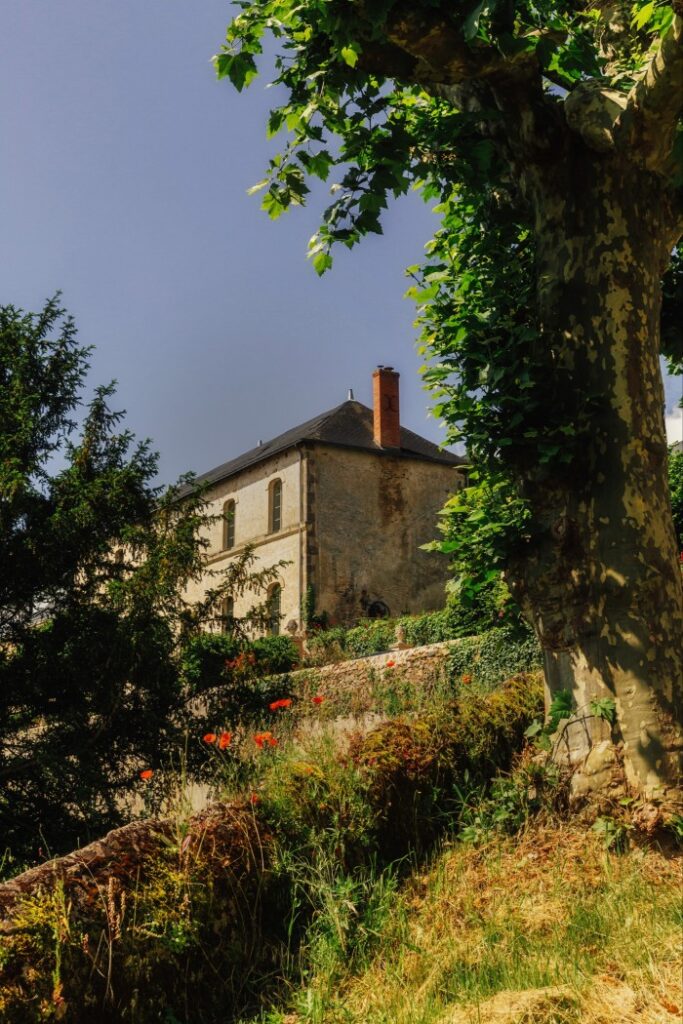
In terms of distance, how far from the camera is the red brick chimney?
3183 cm

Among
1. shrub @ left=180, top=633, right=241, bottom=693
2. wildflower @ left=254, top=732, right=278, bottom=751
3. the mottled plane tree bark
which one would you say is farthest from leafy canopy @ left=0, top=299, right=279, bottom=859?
the mottled plane tree bark

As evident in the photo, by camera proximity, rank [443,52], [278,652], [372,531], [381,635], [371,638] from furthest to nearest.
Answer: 1. [372,531]
2. [371,638]
3. [278,652]
4. [381,635]
5. [443,52]

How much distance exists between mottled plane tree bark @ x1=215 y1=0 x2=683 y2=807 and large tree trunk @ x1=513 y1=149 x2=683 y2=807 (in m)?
0.01

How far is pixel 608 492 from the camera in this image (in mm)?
5445

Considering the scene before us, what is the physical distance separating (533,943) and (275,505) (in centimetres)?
2792

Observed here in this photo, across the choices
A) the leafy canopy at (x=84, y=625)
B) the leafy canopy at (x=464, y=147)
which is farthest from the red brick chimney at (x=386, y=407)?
the leafy canopy at (x=464, y=147)

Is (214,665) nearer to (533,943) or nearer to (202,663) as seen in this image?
(202,663)

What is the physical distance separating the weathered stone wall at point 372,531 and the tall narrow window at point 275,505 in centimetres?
202

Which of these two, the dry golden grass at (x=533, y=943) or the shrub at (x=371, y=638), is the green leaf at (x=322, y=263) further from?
the shrub at (x=371, y=638)

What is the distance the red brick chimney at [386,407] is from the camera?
3183cm

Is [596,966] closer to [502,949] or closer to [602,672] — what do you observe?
[502,949]

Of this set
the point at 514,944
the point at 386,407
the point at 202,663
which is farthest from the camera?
the point at 386,407

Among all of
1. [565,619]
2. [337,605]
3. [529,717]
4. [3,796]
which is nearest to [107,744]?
[3,796]

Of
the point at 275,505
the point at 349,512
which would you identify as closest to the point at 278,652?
the point at 349,512
